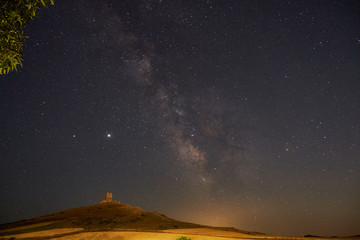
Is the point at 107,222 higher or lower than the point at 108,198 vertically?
lower

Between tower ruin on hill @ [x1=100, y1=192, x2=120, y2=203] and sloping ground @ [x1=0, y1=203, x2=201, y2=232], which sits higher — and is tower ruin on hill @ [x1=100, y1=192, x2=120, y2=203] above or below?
above

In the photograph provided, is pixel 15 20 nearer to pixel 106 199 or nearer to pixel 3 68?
pixel 3 68

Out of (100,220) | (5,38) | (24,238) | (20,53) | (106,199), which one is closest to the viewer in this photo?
(5,38)

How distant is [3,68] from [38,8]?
9.19 feet

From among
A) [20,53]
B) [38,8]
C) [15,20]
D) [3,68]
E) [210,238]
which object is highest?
[38,8]

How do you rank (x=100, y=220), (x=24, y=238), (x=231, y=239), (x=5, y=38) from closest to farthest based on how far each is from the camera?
(x=5, y=38) → (x=231, y=239) → (x=24, y=238) → (x=100, y=220)

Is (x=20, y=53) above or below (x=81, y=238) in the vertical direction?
above

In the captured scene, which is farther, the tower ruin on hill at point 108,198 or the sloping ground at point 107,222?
the tower ruin on hill at point 108,198

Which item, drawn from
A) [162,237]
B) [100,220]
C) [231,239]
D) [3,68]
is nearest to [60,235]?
[100,220]

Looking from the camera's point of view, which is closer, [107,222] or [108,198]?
[107,222]

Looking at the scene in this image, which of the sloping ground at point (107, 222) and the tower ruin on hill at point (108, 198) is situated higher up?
the tower ruin on hill at point (108, 198)

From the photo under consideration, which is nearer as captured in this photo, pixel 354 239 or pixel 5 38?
pixel 5 38

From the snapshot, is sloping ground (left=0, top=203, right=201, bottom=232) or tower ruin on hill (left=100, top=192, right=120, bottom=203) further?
tower ruin on hill (left=100, top=192, right=120, bottom=203)

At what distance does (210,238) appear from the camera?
17.8 metres
